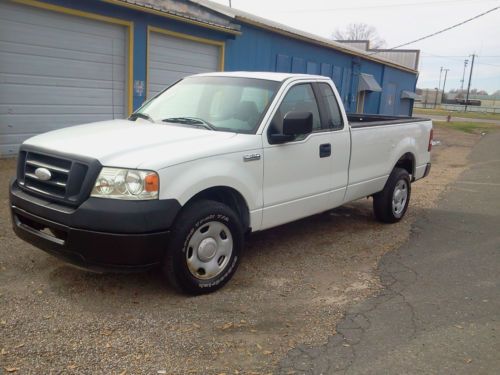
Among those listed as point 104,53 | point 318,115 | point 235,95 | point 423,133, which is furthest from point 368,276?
point 104,53

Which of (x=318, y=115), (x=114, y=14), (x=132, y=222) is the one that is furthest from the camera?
(x=114, y=14)

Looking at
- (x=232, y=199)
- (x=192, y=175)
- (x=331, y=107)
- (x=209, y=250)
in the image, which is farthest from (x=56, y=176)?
(x=331, y=107)

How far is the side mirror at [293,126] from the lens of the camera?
448 cm

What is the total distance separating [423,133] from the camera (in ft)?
24.1

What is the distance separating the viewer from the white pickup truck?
359cm

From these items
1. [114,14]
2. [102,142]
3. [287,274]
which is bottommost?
[287,274]

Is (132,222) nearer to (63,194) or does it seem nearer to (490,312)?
(63,194)

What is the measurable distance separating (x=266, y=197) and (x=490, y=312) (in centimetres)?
211

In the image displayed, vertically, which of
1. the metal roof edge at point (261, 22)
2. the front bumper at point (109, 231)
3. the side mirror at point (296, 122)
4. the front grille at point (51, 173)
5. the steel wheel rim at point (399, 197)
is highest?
the metal roof edge at point (261, 22)

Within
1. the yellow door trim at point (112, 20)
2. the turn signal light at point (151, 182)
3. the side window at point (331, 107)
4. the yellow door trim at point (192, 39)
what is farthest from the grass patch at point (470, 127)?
the turn signal light at point (151, 182)

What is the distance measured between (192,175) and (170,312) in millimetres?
1056

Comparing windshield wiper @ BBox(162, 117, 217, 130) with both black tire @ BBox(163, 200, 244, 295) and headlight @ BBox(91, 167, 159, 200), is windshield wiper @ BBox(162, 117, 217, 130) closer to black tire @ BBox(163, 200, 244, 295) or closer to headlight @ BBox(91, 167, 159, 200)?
black tire @ BBox(163, 200, 244, 295)

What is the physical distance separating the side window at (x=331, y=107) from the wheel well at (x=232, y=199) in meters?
1.59

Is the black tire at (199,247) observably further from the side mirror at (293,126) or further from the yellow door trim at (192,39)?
the yellow door trim at (192,39)
